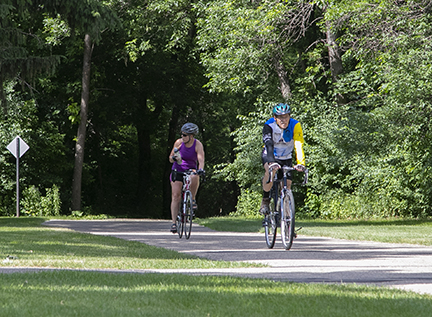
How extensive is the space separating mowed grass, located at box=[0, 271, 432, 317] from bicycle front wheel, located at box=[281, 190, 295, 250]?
11.0 ft

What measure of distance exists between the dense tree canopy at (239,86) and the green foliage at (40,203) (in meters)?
1.15

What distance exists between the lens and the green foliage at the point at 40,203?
1088 inches

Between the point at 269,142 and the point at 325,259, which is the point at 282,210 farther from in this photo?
the point at 325,259

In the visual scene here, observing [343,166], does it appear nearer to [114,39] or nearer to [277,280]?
[114,39]

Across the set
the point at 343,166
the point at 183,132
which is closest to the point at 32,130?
the point at 343,166

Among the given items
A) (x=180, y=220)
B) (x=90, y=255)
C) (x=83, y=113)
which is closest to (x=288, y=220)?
(x=90, y=255)

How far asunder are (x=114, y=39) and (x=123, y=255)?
74.7 ft

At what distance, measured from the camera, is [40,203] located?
2786cm

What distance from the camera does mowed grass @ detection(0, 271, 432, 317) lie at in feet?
13.8

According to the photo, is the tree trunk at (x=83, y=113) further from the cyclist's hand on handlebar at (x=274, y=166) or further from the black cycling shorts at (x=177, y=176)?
the cyclist's hand on handlebar at (x=274, y=166)

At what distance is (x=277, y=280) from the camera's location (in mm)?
5984

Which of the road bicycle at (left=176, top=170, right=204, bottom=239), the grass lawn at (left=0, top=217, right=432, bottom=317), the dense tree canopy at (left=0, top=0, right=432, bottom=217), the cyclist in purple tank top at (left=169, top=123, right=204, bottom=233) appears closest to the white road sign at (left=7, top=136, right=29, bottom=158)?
the dense tree canopy at (left=0, top=0, right=432, bottom=217)

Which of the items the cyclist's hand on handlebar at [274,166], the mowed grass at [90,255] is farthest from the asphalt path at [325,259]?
the cyclist's hand on handlebar at [274,166]

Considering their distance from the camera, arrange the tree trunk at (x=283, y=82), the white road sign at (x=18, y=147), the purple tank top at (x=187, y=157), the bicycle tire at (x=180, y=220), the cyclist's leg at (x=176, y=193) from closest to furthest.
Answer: the purple tank top at (x=187, y=157)
the cyclist's leg at (x=176, y=193)
the bicycle tire at (x=180, y=220)
the white road sign at (x=18, y=147)
the tree trunk at (x=283, y=82)
